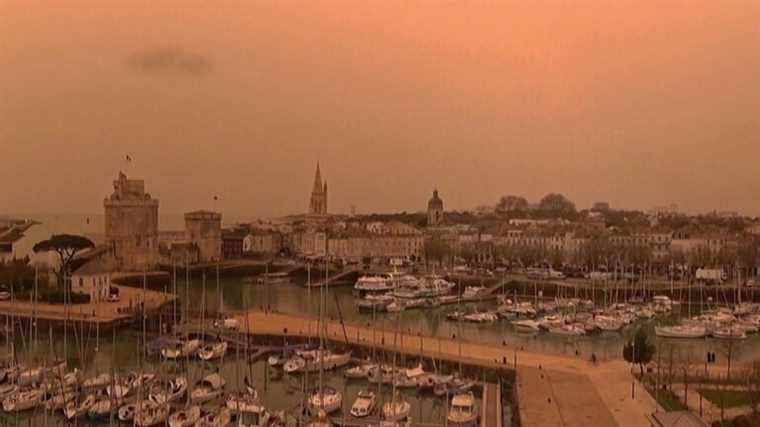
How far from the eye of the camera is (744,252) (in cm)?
2233

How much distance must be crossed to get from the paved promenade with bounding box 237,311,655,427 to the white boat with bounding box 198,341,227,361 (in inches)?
61.6

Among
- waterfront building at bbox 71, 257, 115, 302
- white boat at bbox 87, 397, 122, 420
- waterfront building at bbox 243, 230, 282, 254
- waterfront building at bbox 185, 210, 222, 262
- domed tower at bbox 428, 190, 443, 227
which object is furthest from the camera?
domed tower at bbox 428, 190, 443, 227

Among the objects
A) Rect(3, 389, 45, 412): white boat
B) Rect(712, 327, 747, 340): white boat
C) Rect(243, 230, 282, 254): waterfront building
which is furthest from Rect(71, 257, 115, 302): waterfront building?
Rect(243, 230, 282, 254): waterfront building

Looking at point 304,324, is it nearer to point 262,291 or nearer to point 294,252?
point 262,291

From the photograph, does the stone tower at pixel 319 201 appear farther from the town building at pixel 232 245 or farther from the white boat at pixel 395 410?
the white boat at pixel 395 410

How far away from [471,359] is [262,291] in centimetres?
1155

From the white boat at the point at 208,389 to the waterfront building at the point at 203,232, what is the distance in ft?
63.8

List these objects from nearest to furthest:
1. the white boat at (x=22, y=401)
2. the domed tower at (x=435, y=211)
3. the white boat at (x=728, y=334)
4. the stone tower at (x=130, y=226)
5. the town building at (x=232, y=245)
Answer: the white boat at (x=22, y=401) → the white boat at (x=728, y=334) → the stone tower at (x=130, y=226) → the town building at (x=232, y=245) → the domed tower at (x=435, y=211)

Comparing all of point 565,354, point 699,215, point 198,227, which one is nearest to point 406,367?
point 565,354

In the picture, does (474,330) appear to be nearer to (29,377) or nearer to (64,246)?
(29,377)

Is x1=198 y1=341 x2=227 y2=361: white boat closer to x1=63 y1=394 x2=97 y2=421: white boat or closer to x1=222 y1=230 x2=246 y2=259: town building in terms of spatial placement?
x1=63 y1=394 x2=97 y2=421: white boat

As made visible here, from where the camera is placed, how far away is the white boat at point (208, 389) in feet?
26.7

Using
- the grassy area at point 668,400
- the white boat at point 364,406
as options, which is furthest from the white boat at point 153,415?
the grassy area at point 668,400

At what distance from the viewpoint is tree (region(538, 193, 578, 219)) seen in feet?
137
